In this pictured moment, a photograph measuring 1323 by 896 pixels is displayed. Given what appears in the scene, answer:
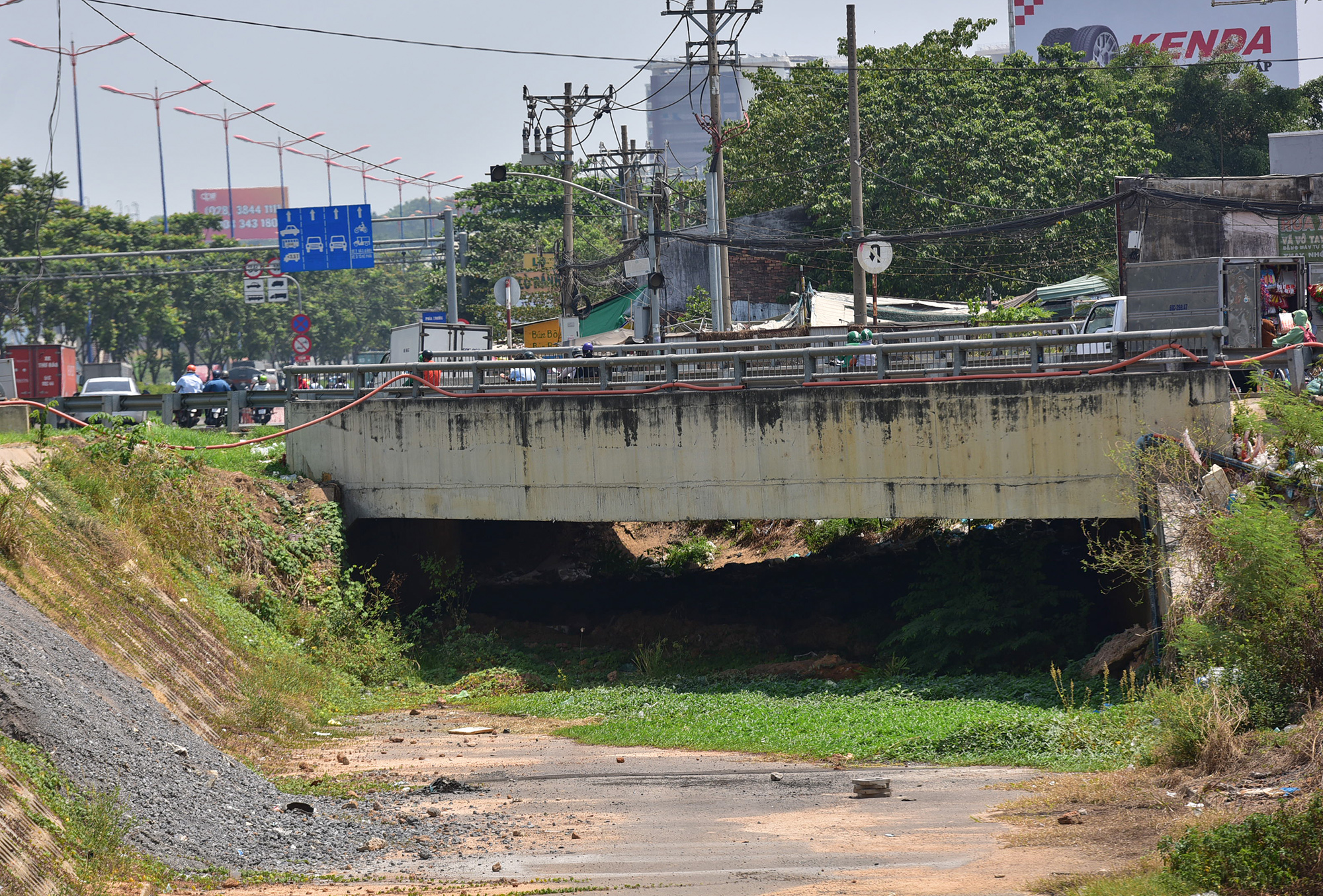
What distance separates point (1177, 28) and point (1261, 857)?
8322 cm

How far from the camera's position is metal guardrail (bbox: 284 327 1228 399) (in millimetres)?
16672

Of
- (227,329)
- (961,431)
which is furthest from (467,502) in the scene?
(227,329)

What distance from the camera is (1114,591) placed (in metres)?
18.0

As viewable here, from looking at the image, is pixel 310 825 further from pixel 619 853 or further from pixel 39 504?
pixel 39 504

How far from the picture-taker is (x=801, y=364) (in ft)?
65.6

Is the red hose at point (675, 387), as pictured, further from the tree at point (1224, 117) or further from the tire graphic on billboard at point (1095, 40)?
the tire graphic on billboard at point (1095, 40)

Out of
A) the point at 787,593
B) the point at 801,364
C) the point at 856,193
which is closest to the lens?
the point at 801,364

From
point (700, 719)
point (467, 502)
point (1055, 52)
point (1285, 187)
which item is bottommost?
point (700, 719)

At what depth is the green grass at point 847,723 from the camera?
12.9 m

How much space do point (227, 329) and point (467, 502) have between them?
73.5m

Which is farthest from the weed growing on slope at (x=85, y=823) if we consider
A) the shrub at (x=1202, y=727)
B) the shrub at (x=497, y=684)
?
the shrub at (x=497, y=684)

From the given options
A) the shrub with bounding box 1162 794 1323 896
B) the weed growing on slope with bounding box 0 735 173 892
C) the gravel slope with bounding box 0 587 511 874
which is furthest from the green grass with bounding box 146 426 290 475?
the shrub with bounding box 1162 794 1323 896

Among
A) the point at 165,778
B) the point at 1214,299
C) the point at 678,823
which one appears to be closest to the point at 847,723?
the point at 678,823

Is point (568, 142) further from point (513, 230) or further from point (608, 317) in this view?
point (513, 230)
